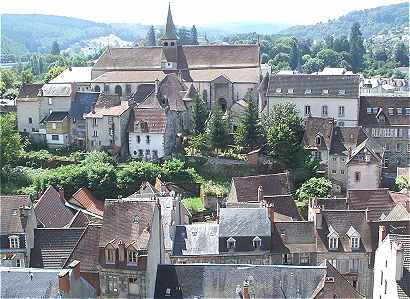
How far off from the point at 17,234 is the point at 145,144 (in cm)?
2874

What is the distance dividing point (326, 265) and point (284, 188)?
59.1 feet

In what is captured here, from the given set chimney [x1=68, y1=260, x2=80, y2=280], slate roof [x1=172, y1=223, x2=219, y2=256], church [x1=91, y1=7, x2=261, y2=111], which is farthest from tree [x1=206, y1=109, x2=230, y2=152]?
chimney [x1=68, y1=260, x2=80, y2=280]

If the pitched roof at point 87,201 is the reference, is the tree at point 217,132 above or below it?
above

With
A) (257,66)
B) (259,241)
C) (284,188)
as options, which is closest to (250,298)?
(259,241)

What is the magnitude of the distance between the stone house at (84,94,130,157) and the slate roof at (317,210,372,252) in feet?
102

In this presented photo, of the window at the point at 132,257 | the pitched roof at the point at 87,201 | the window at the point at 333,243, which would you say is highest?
the window at the point at 132,257

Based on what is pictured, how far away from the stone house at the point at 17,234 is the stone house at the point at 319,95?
38.4m

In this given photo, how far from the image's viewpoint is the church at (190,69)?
83.9 meters

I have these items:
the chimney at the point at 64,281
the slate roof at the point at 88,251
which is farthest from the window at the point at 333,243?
the chimney at the point at 64,281

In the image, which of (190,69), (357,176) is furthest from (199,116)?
(357,176)

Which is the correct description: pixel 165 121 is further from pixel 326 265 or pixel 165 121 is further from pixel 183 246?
pixel 326 265

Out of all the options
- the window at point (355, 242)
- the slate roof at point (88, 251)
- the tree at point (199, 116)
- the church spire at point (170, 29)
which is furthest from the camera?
the church spire at point (170, 29)

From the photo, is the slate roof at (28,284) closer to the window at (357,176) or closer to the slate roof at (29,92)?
the window at (357,176)

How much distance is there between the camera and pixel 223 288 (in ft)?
115
